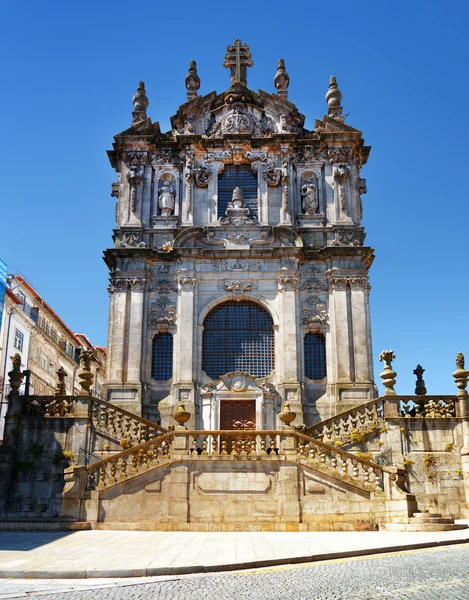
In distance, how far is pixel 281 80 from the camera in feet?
103

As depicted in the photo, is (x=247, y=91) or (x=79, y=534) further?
(x=247, y=91)

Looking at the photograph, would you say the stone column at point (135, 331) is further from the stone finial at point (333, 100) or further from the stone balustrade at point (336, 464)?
the stone finial at point (333, 100)

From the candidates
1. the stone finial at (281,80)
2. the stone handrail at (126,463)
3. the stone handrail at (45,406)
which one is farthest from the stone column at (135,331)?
the stone finial at (281,80)

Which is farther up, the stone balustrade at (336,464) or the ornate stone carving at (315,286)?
the ornate stone carving at (315,286)

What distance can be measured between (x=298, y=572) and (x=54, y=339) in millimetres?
42640

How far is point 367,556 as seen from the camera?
39.4 ft

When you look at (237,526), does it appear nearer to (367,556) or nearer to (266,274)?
(367,556)

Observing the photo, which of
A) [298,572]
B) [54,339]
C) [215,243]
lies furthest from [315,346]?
[54,339]

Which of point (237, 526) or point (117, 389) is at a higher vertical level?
point (117, 389)

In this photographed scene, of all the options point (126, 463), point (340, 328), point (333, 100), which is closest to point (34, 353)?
point (340, 328)

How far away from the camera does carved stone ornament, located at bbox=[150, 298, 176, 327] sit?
89.1 ft

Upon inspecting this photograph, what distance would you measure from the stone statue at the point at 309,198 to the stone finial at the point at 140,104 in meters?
8.11

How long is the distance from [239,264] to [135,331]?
5.17m

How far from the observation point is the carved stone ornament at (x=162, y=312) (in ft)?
89.1
